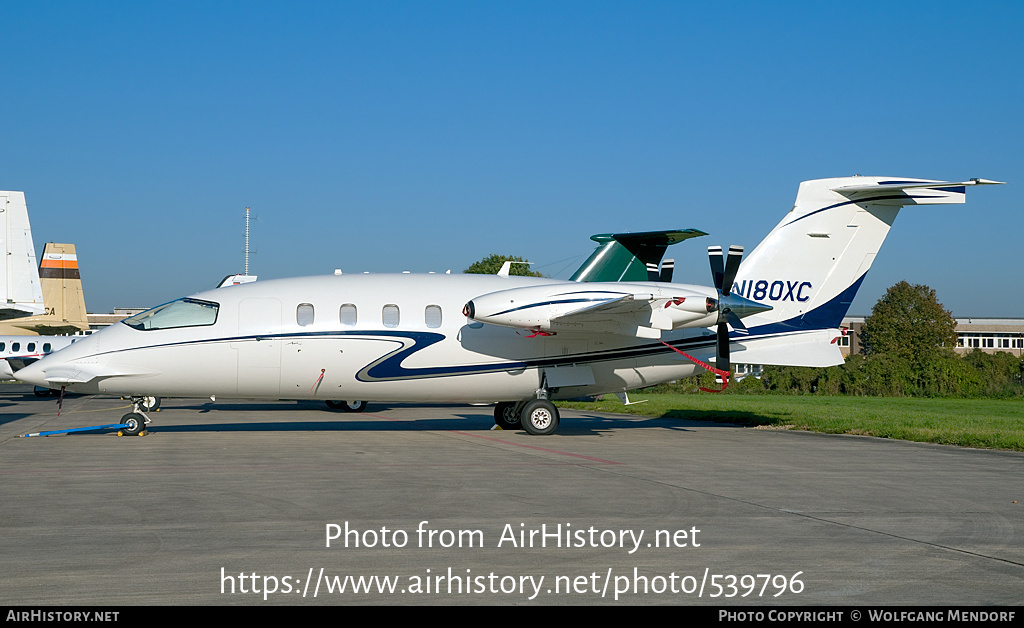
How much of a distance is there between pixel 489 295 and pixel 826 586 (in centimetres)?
1361

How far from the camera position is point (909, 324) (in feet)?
375

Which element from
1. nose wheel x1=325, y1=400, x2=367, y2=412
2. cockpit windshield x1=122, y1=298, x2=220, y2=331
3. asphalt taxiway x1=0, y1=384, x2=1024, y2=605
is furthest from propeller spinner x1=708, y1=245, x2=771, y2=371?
nose wheel x1=325, y1=400, x2=367, y2=412

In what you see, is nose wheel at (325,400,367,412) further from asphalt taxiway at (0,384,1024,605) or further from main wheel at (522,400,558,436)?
asphalt taxiway at (0,384,1024,605)

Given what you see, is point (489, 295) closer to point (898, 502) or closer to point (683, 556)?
point (898, 502)

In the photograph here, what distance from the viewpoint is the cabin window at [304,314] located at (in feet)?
66.5

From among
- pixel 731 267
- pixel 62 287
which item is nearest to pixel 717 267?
pixel 731 267

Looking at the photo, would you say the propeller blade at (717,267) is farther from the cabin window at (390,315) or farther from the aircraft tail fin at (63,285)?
the aircraft tail fin at (63,285)

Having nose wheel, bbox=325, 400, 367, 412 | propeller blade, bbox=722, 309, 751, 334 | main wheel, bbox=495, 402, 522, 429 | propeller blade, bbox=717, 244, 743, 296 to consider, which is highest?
propeller blade, bbox=717, 244, 743, 296

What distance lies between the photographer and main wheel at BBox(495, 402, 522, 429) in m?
23.3

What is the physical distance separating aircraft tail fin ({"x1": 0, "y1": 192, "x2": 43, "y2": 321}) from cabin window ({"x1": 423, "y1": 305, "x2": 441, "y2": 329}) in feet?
38.5

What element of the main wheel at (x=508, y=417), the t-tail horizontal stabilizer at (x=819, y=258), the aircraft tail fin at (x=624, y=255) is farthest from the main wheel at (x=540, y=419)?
the aircraft tail fin at (x=624, y=255)
